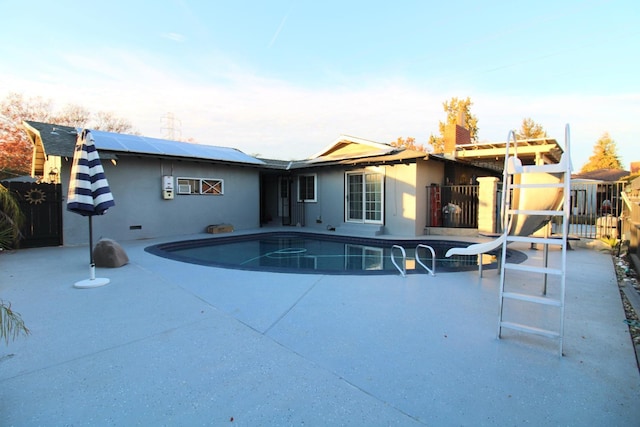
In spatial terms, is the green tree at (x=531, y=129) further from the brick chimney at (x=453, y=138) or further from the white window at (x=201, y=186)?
the white window at (x=201, y=186)

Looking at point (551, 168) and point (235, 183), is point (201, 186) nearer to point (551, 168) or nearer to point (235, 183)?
point (235, 183)

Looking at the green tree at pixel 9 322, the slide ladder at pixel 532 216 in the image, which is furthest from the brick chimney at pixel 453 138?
the green tree at pixel 9 322

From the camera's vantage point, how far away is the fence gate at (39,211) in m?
8.42

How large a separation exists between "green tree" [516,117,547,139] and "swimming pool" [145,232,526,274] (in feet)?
78.5

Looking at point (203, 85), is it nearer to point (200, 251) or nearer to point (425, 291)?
point (200, 251)

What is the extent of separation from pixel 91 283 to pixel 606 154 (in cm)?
4005

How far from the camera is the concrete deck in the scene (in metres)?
1.98

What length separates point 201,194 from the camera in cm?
1220

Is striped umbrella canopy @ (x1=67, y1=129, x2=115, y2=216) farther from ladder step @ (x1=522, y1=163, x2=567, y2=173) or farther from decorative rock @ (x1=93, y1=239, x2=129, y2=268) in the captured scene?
ladder step @ (x1=522, y1=163, x2=567, y2=173)

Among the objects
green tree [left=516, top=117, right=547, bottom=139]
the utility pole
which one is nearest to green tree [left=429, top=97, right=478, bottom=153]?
green tree [left=516, top=117, right=547, bottom=139]

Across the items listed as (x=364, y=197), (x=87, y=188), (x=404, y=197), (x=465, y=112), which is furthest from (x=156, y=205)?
(x=465, y=112)

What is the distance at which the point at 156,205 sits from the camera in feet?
36.0

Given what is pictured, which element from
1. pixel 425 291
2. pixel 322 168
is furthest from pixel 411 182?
pixel 425 291

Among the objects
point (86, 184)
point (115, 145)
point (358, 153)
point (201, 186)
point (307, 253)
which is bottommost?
point (307, 253)
